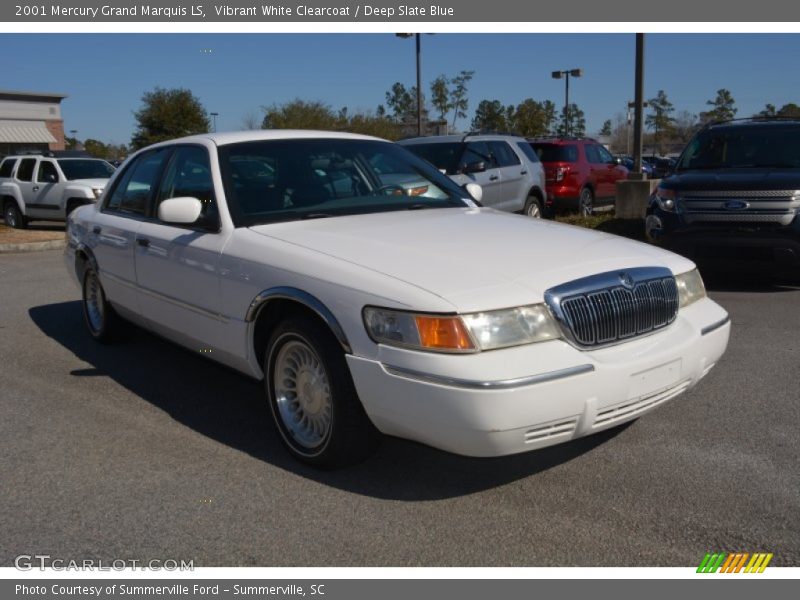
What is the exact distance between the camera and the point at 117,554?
321 centimetres

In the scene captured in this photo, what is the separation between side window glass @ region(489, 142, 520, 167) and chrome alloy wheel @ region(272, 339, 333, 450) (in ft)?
29.9

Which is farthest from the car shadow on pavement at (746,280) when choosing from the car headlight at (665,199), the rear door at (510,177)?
the rear door at (510,177)

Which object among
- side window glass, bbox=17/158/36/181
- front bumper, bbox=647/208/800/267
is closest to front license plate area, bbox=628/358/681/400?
front bumper, bbox=647/208/800/267

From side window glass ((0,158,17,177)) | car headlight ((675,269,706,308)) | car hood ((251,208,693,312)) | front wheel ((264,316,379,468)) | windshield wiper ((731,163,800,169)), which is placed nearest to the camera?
car hood ((251,208,693,312))

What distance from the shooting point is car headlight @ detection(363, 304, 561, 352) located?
327 centimetres

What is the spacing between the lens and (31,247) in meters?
14.3

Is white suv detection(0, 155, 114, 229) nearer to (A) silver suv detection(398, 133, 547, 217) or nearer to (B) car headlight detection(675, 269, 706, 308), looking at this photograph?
(A) silver suv detection(398, 133, 547, 217)

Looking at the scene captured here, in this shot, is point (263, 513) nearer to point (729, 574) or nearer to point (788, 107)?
point (729, 574)

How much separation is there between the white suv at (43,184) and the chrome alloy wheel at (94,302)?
35.7 feet

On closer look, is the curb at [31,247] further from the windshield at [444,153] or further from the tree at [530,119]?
the tree at [530,119]

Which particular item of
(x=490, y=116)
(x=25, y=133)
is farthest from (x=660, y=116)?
(x=25, y=133)

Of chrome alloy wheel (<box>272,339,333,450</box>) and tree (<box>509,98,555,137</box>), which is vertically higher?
tree (<box>509,98,555,137</box>)

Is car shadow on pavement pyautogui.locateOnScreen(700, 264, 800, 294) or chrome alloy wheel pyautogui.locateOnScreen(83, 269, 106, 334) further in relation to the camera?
car shadow on pavement pyautogui.locateOnScreen(700, 264, 800, 294)

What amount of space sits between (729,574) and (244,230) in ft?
9.25
